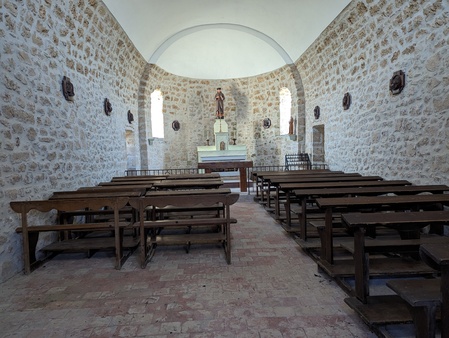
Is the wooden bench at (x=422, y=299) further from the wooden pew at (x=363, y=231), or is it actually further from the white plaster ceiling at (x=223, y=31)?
the white plaster ceiling at (x=223, y=31)

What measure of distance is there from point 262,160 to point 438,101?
9457 mm

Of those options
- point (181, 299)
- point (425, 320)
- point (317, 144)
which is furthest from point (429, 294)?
point (317, 144)

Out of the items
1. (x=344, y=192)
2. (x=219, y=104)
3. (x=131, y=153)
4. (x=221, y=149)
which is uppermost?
(x=219, y=104)

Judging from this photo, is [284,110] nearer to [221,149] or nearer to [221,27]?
[221,149]

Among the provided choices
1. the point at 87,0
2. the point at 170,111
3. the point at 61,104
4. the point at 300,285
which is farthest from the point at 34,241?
the point at 170,111

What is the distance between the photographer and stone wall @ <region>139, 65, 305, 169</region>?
12945 millimetres

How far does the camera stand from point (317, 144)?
10656mm

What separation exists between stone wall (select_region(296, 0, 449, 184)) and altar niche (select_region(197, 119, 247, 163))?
164 inches

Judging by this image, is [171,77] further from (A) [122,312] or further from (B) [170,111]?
(A) [122,312]

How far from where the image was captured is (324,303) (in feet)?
8.58

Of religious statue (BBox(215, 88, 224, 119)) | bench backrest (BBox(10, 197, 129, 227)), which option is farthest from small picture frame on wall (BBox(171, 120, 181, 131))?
bench backrest (BBox(10, 197, 129, 227))

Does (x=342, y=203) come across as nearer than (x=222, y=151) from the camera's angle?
Yes

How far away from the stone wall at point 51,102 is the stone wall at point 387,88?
6.03 meters

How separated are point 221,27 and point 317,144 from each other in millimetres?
5743
